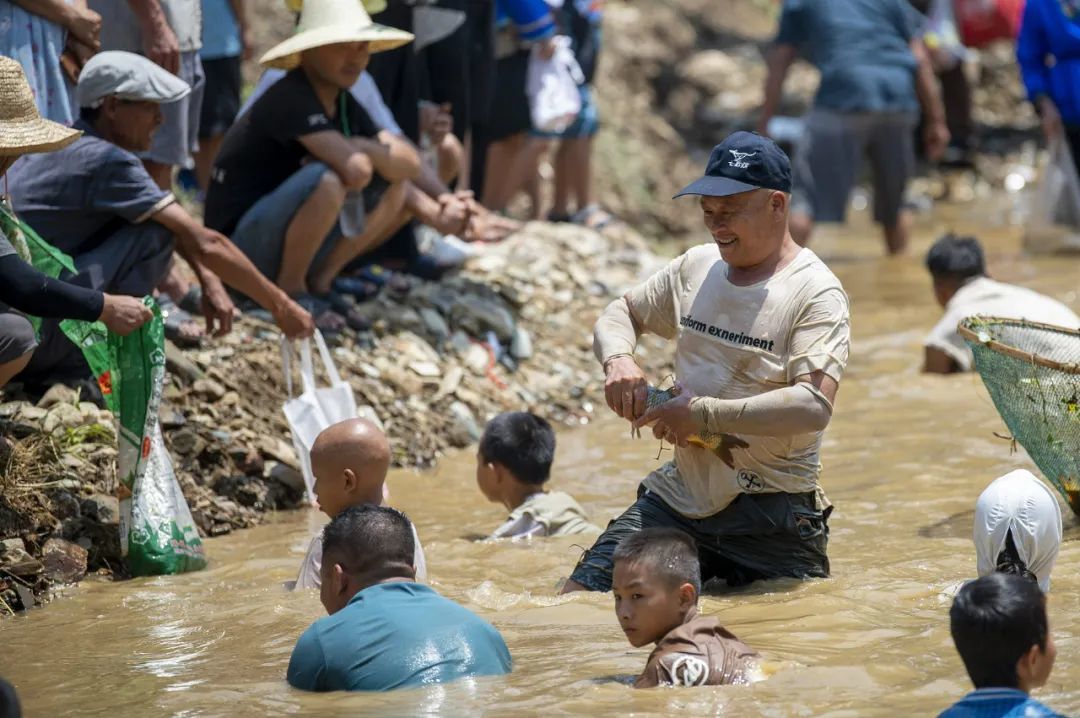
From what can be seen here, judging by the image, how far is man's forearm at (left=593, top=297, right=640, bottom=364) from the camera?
16.9 feet

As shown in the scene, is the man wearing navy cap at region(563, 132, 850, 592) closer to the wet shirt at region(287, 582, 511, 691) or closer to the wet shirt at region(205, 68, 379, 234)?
the wet shirt at region(287, 582, 511, 691)

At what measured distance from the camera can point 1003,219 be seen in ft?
47.9

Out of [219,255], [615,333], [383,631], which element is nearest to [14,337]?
[219,255]

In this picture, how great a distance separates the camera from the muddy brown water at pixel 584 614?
4.15 meters

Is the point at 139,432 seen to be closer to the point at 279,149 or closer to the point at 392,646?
the point at 392,646

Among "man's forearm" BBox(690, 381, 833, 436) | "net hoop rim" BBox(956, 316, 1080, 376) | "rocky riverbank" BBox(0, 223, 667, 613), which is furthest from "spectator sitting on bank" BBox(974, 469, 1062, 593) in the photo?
"rocky riverbank" BBox(0, 223, 667, 613)

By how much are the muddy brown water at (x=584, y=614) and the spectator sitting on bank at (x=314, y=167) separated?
4.24ft

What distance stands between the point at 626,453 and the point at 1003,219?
316 inches

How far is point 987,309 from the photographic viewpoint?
8117mm

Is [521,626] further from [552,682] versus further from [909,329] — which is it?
[909,329]

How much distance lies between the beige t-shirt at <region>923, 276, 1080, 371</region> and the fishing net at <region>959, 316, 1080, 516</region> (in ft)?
6.39

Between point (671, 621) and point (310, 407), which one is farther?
point (310, 407)

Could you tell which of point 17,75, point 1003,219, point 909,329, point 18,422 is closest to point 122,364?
point 18,422

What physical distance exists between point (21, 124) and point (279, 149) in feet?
7.59
